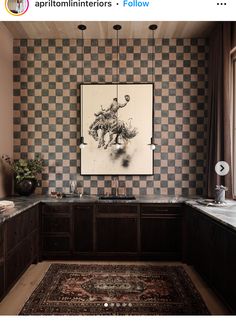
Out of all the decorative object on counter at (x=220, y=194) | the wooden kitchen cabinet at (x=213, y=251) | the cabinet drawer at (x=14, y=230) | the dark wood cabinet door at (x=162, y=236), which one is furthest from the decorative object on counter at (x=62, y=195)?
the decorative object on counter at (x=220, y=194)

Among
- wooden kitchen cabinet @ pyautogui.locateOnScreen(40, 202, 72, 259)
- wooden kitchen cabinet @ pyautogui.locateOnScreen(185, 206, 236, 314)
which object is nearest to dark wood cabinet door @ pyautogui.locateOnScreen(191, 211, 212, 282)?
wooden kitchen cabinet @ pyautogui.locateOnScreen(185, 206, 236, 314)

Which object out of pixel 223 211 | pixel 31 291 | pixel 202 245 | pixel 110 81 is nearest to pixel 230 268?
pixel 223 211

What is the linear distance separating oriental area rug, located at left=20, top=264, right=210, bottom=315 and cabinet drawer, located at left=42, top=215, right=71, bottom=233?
1.58ft

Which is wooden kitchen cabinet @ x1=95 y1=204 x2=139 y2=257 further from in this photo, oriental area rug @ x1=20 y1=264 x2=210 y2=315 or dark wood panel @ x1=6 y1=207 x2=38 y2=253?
dark wood panel @ x1=6 y1=207 x2=38 y2=253

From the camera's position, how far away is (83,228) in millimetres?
3871

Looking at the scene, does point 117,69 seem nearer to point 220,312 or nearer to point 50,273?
point 50,273

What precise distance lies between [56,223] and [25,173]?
35.7 inches

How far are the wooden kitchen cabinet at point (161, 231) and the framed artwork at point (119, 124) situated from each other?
0.74 m

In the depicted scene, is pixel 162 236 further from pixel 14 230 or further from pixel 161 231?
pixel 14 230

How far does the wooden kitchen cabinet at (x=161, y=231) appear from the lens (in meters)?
3.84

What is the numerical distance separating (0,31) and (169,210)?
11.3 feet

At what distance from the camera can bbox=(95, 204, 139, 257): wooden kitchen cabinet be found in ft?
12.7
